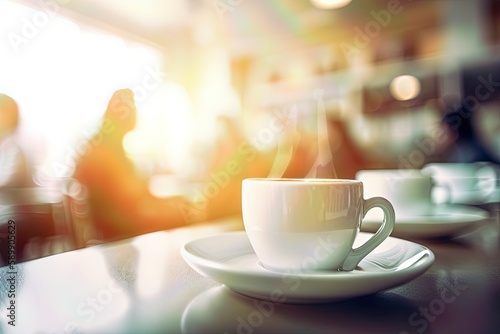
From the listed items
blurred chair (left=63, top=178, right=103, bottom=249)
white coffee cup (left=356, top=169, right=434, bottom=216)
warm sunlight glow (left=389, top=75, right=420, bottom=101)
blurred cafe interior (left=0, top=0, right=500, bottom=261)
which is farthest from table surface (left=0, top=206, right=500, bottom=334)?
warm sunlight glow (left=389, top=75, right=420, bottom=101)

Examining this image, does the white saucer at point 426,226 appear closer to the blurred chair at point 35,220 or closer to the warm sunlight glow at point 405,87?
the blurred chair at point 35,220

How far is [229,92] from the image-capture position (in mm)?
5078

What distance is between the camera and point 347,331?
247 mm

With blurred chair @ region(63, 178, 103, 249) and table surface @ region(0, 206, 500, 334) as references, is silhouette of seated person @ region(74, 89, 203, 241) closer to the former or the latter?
blurred chair @ region(63, 178, 103, 249)

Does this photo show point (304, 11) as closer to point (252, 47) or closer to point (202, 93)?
point (252, 47)

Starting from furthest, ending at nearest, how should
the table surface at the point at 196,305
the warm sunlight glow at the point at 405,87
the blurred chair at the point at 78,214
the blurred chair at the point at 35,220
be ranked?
1. the warm sunlight glow at the point at 405,87
2. the blurred chair at the point at 78,214
3. the blurred chair at the point at 35,220
4. the table surface at the point at 196,305

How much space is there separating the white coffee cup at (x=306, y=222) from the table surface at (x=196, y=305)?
47 mm

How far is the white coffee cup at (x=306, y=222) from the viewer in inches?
12.6

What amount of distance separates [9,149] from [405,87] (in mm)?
2938

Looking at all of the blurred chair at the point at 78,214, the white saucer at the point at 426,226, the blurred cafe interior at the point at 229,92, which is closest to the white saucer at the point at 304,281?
the white saucer at the point at 426,226

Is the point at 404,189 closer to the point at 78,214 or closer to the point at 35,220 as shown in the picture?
the point at 35,220

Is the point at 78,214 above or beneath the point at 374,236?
Result: beneath

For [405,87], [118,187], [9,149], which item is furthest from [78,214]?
[405,87]

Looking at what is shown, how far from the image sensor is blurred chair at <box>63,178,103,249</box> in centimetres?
153
